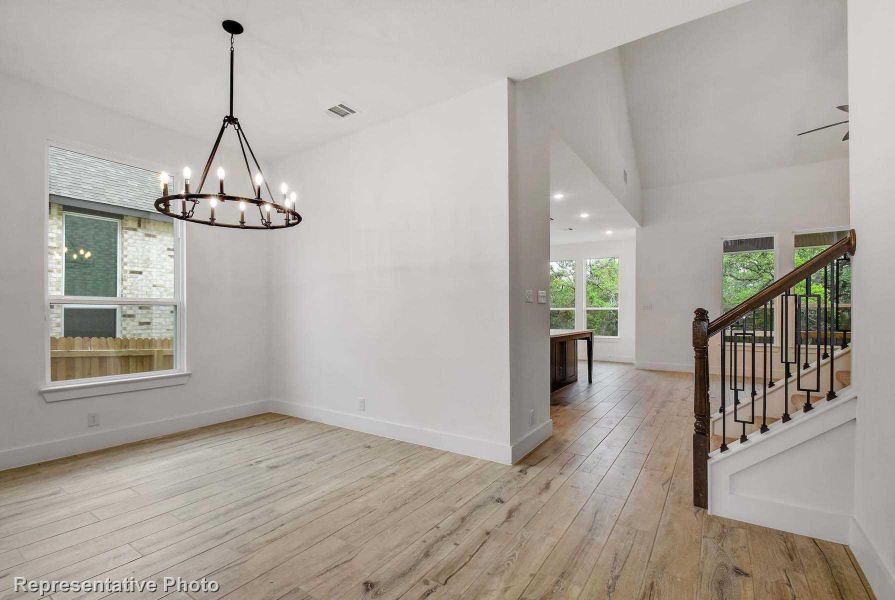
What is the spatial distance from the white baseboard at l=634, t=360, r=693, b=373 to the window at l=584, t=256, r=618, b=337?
63.4 inches

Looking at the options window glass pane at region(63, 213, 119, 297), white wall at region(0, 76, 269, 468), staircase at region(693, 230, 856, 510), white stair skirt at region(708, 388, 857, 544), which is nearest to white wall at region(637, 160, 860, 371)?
staircase at region(693, 230, 856, 510)

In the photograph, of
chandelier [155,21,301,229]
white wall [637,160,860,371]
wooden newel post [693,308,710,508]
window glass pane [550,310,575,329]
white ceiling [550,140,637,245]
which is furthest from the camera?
window glass pane [550,310,575,329]

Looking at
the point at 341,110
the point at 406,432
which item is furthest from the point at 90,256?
the point at 406,432

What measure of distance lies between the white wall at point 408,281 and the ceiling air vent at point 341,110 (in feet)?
0.97

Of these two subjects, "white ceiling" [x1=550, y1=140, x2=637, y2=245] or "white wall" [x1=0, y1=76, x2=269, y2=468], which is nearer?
"white wall" [x1=0, y1=76, x2=269, y2=468]

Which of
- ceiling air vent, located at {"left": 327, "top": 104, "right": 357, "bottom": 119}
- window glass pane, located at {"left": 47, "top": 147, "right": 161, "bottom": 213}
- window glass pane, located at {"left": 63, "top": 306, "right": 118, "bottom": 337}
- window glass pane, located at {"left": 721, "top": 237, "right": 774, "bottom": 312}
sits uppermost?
ceiling air vent, located at {"left": 327, "top": 104, "right": 357, "bottom": 119}

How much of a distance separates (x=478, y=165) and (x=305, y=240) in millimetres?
2237

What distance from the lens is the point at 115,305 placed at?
378 centimetres

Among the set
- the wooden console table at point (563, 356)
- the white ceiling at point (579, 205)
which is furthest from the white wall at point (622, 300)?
the wooden console table at point (563, 356)

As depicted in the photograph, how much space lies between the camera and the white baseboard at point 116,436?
10.4ft

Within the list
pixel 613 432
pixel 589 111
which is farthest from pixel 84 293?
pixel 589 111

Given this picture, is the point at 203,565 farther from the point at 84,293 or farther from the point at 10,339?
the point at 84,293

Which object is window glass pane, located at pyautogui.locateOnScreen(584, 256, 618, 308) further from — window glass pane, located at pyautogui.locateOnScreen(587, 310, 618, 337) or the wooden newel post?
the wooden newel post

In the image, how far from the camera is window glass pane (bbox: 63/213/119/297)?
11.6 feet
